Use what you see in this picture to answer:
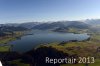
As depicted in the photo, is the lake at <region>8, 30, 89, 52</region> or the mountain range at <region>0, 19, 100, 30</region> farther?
the mountain range at <region>0, 19, 100, 30</region>

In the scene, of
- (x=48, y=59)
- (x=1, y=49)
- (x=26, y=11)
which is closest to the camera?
(x=48, y=59)

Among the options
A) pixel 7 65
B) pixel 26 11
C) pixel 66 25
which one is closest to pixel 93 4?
pixel 66 25

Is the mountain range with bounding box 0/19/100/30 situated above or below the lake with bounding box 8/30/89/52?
above

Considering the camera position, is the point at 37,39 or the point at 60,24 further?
the point at 60,24

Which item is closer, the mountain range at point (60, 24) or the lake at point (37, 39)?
the lake at point (37, 39)

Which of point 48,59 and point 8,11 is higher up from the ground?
point 8,11

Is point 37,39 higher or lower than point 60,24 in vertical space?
lower

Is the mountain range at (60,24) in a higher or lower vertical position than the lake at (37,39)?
higher

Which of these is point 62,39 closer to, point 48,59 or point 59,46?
point 59,46
